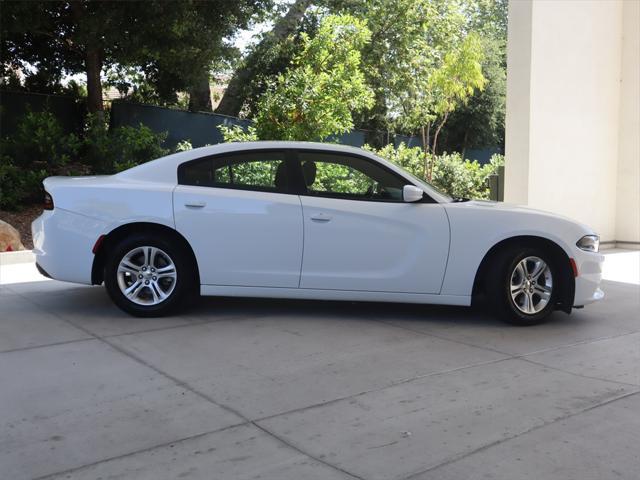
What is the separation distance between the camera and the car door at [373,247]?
6188 mm

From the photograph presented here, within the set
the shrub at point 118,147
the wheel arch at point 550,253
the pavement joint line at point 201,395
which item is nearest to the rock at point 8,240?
the shrub at point 118,147

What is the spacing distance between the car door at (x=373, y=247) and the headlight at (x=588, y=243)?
1201mm

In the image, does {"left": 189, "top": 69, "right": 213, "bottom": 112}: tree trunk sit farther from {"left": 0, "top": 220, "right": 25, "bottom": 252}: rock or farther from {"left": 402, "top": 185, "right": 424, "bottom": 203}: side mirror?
{"left": 402, "top": 185, "right": 424, "bottom": 203}: side mirror

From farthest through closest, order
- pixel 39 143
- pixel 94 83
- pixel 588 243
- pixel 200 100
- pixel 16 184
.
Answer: pixel 200 100, pixel 94 83, pixel 39 143, pixel 16 184, pixel 588 243

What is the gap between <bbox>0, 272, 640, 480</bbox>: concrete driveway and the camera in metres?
3.43

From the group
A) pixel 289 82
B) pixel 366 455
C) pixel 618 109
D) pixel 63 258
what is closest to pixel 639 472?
pixel 366 455

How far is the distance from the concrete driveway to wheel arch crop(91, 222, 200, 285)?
0.47m

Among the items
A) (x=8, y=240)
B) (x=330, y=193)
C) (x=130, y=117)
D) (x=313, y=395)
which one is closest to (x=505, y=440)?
(x=313, y=395)

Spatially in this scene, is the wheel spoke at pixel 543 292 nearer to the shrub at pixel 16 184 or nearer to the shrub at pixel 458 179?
the shrub at pixel 16 184

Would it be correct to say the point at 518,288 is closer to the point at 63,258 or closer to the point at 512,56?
the point at 63,258

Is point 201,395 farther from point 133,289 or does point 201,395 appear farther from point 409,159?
point 409,159

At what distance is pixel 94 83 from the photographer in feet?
49.4

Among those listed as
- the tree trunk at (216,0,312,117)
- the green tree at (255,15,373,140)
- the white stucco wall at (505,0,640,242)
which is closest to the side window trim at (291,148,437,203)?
the white stucco wall at (505,0,640,242)

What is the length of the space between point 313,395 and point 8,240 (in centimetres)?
733
